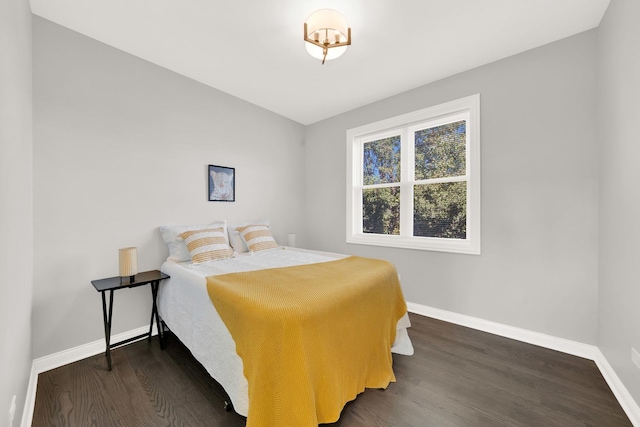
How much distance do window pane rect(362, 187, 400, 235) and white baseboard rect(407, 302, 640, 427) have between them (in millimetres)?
1016

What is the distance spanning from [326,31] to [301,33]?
404 mm

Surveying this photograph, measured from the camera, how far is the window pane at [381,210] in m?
3.37

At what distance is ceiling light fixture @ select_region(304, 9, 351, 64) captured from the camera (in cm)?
179

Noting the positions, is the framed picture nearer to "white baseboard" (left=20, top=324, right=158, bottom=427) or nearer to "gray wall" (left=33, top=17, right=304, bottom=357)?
"gray wall" (left=33, top=17, right=304, bottom=357)

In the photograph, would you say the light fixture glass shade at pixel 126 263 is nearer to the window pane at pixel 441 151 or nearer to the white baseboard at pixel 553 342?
the white baseboard at pixel 553 342

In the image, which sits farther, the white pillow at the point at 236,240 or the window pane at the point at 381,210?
the window pane at the point at 381,210

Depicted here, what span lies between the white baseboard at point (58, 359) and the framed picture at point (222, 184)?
5.07ft

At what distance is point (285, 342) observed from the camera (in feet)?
3.91

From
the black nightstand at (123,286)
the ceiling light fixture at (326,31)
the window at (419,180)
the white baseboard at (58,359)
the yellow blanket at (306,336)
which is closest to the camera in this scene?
the yellow blanket at (306,336)

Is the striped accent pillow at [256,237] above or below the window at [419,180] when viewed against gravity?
below

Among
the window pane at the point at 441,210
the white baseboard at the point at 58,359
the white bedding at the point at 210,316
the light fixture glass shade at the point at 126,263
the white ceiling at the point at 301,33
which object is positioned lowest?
the white baseboard at the point at 58,359

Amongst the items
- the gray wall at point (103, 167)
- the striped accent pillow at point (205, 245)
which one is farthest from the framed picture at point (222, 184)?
the striped accent pillow at point (205, 245)

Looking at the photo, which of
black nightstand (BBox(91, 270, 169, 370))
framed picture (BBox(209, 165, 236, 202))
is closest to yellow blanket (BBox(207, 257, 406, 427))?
black nightstand (BBox(91, 270, 169, 370))

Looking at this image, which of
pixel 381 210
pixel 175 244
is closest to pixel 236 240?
pixel 175 244
